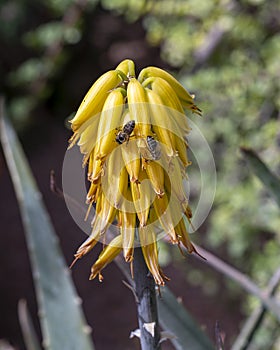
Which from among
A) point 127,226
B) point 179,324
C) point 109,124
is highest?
point 109,124

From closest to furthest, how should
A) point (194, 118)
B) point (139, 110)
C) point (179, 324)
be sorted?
point (139, 110), point (179, 324), point (194, 118)

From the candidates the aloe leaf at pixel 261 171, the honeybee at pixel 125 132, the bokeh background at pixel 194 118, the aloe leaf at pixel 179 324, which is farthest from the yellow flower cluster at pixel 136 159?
the bokeh background at pixel 194 118

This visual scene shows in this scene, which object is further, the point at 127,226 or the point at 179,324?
the point at 179,324

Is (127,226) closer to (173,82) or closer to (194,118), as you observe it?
(173,82)

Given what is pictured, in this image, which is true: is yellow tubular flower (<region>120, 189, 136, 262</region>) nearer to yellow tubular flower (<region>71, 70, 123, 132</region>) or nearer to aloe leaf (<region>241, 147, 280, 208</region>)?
yellow tubular flower (<region>71, 70, 123, 132</region>)

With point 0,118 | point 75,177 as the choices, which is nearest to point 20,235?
point 0,118

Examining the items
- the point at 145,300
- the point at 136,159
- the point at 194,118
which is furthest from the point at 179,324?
the point at 194,118

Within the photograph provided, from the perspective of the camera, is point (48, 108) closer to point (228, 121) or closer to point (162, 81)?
point (228, 121)

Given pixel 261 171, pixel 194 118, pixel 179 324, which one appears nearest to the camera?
pixel 179 324
